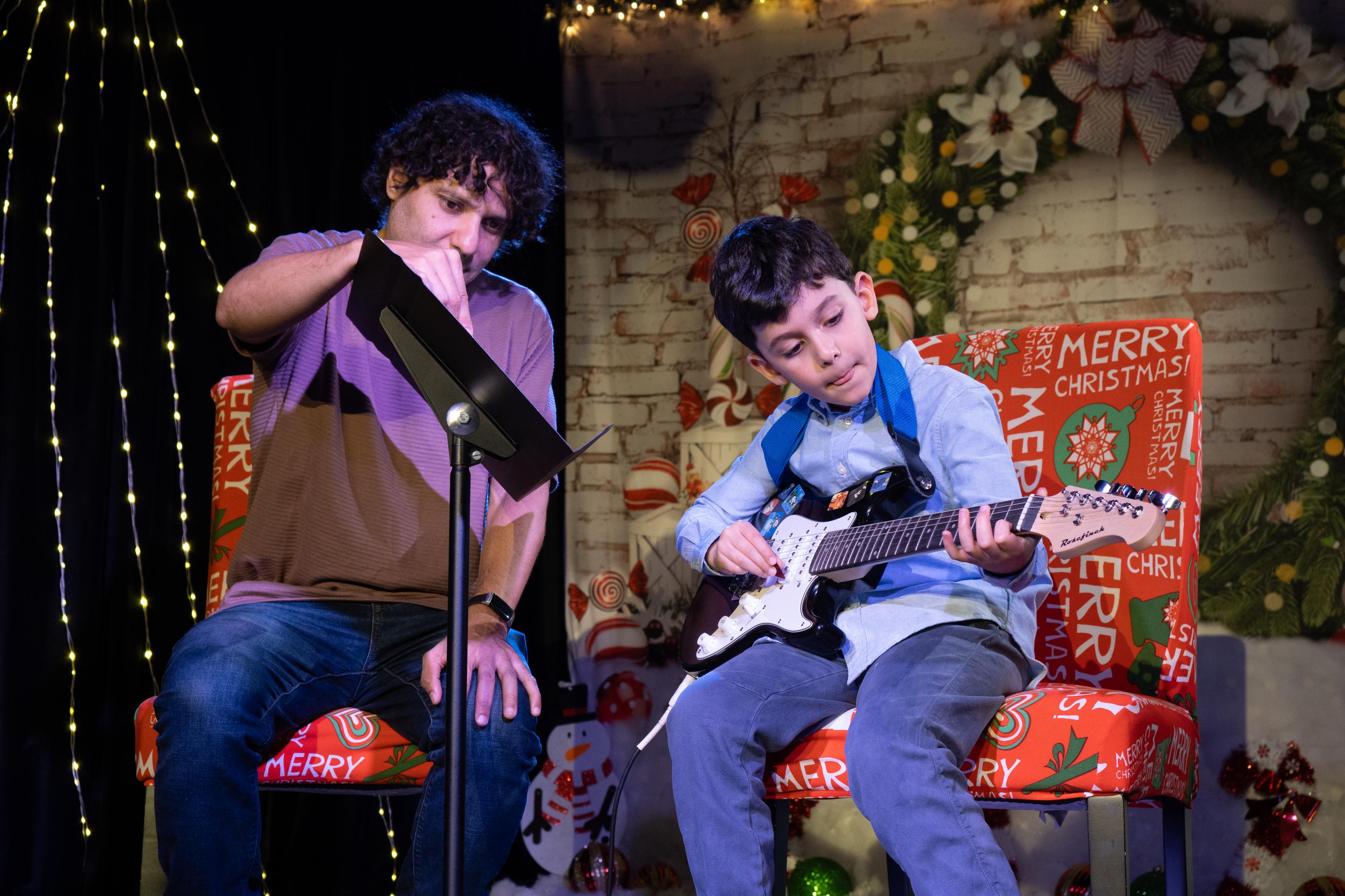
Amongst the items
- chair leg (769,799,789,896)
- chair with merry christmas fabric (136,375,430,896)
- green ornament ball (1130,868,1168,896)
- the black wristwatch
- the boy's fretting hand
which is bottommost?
green ornament ball (1130,868,1168,896)

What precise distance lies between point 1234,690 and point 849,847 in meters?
1.01

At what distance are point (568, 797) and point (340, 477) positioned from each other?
156 centimetres

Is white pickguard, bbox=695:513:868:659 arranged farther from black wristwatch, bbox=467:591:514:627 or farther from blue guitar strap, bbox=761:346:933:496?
black wristwatch, bbox=467:591:514:627

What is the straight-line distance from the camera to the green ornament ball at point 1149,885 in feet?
7.47

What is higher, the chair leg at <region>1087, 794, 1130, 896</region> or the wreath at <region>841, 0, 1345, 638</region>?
the wreath at <region>841, 0, 1345, 638</region>

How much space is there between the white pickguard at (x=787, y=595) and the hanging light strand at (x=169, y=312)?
51.3 inches

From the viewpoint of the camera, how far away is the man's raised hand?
3.99ft

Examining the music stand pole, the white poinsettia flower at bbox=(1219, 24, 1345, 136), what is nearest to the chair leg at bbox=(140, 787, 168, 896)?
the music stand pole

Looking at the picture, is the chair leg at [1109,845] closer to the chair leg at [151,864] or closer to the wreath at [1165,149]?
the chair leg at [151,864]

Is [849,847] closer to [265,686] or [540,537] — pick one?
[540,537]

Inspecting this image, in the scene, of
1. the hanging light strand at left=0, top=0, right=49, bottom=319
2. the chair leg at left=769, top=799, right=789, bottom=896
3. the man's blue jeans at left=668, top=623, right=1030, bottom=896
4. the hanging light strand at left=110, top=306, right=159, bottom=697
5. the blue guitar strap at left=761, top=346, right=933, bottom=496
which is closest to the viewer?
the man's blue jeans at left=668, top=623, right=1030, bottom=896

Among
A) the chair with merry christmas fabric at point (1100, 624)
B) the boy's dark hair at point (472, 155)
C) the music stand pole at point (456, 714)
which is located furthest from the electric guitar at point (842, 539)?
the boy's dark hair at point (472, 155)

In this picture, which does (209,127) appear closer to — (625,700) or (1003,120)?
(625,700)

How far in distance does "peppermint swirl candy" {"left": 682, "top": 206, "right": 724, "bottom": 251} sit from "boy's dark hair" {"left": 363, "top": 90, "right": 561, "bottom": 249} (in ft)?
3.93
